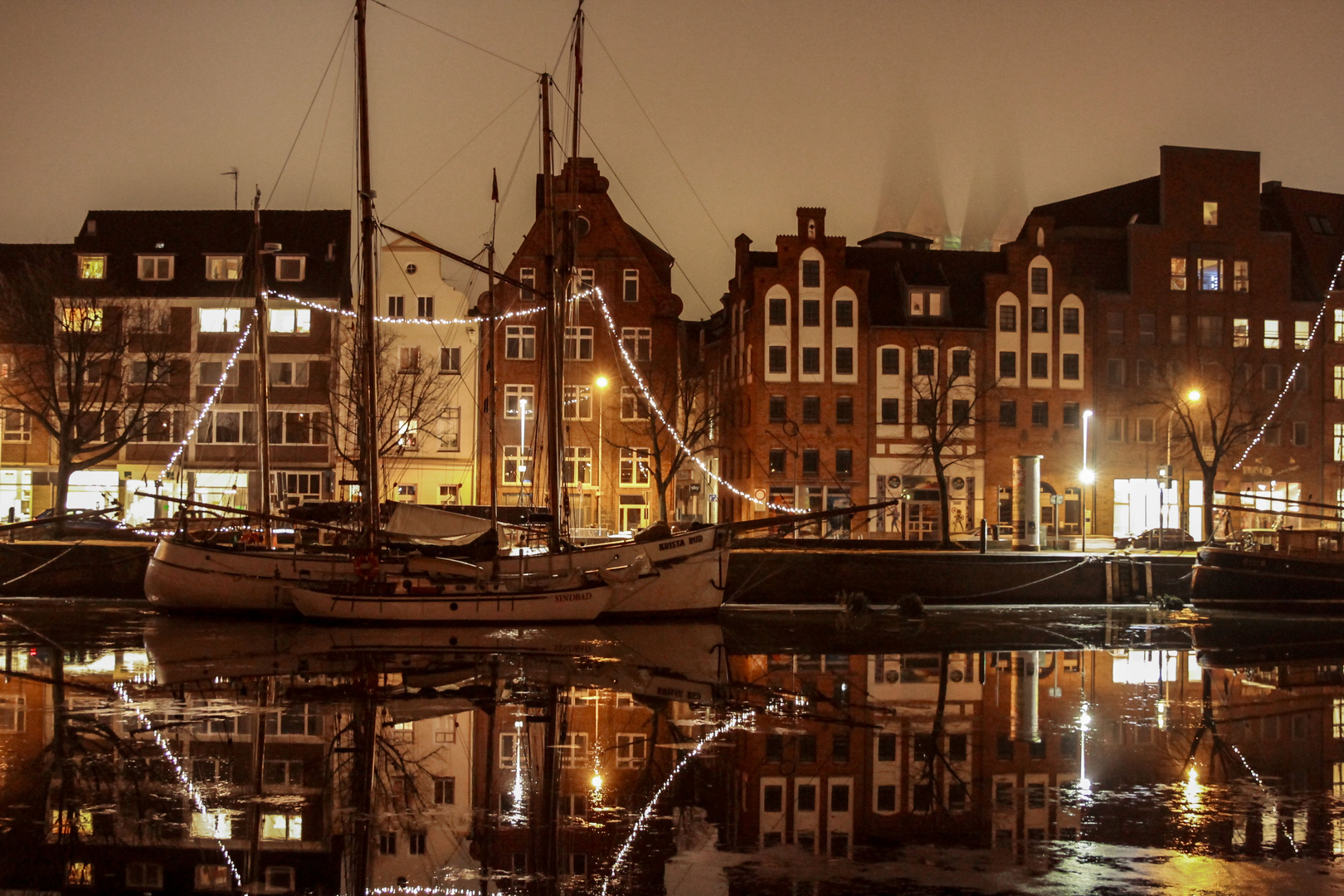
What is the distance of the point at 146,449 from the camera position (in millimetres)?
73188

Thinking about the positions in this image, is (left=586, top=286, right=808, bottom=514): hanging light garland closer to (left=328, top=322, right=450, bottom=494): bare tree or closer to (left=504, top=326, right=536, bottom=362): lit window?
(left=504, top=326, right=536, bottom=362): lit window

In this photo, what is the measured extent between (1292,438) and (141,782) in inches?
2771

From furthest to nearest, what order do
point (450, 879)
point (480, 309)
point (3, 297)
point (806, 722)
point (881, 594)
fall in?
point (480, 309)
point (3, 297)
point (881, 594)
point (806, 722)
point (450, 879)

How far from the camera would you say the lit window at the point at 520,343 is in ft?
237

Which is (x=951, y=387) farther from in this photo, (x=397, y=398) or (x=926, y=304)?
(x=397, y=398)

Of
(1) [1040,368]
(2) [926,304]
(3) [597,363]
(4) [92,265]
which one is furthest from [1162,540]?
(4) [92,265]

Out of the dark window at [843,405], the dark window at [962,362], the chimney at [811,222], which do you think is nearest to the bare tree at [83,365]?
the chimney at [811,222]

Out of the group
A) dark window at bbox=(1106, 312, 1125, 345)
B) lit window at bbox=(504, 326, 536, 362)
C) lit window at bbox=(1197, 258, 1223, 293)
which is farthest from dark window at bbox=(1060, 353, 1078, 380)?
lit window at bbox=(504, 326, 536, 362)

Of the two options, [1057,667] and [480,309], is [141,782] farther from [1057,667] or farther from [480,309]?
[480,309]

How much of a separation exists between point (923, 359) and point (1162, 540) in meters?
15.5

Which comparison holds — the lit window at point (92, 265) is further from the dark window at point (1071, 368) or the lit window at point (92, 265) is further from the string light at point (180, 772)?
the string light at point (180, 772)

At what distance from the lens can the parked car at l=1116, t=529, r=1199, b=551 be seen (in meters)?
59.6

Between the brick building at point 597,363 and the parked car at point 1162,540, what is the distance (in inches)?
926

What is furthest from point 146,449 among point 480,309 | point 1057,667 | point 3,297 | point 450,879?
point 450,879
